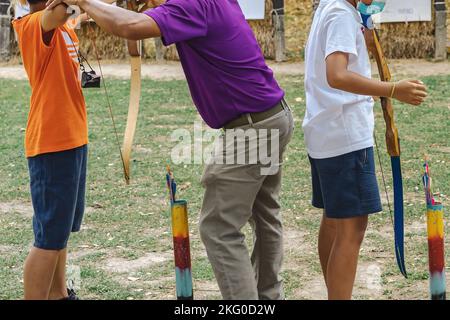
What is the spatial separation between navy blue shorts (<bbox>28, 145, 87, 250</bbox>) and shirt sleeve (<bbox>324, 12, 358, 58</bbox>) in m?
1.32

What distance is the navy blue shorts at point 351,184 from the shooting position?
4090 mm

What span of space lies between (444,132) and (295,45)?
21.6ft

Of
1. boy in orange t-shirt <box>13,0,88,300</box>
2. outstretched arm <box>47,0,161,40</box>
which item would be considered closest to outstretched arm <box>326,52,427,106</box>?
outstretched arm <box>47,0,161,40</box>

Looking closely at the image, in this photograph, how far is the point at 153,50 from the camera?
16.0m

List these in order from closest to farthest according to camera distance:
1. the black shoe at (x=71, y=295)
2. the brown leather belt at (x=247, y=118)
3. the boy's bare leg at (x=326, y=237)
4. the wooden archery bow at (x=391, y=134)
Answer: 1. the brown leather belt at (x=247, y=118)
2. the wooden archery bow at (x=391, y=134)
3. the boy's bare leg at (x=326, y=237)
4. the black shoe at (x=71, y=295)

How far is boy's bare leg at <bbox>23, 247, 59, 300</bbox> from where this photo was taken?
4.34 meters

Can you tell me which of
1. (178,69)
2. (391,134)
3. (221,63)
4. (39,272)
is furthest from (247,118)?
(178,69)

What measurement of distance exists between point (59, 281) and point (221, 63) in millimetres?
1564

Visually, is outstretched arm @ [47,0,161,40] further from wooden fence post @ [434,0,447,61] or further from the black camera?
wooden fence post @ [434,0,447,61]

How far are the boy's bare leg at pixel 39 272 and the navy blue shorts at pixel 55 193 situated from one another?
0.04 m

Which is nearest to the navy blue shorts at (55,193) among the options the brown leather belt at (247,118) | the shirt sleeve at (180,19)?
the brown leather belt at (247,118)

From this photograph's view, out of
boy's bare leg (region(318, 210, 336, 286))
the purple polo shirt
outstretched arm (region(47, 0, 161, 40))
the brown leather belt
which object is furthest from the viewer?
boy's bare leg (region(318, 210, 336, 286))

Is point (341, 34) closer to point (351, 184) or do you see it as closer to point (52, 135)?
point (351, 184)

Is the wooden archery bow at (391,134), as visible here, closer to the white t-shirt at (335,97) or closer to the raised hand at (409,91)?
the white t-shirt at (335,97)
